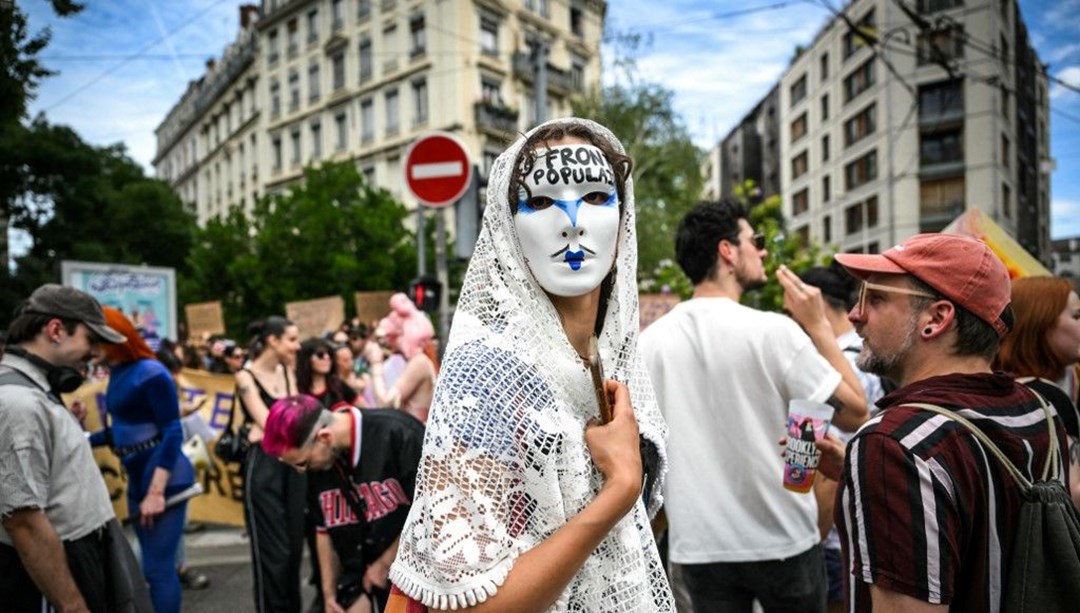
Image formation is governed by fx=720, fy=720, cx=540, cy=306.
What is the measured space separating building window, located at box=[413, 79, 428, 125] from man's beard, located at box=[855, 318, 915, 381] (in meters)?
32.7

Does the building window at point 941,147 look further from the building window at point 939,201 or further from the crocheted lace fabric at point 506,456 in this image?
the crocheted lace fabric at point 506,456

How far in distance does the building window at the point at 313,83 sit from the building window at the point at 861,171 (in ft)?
98.9

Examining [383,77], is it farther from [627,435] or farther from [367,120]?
[627,435]

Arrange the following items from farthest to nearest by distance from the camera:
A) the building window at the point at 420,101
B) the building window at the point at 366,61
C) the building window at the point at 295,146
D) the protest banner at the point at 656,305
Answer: the building window at the point at 295,146
the building window at the point at 366,61
the building window at the point at 420,101
the protest banner at the point at 656,305

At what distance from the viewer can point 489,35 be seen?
1261 inches

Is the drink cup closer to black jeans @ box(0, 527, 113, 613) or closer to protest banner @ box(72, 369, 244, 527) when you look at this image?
black jeans @ box(0, 527, 113, 613)

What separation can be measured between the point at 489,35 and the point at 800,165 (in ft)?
91.2

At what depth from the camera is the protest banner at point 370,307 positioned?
36.8 feet

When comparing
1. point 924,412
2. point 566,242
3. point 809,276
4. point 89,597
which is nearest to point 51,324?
point 89,597

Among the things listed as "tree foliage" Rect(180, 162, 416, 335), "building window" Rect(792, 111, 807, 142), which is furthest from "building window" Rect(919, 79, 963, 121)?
"tree foliage" Rect(180, 162, 416, 335)

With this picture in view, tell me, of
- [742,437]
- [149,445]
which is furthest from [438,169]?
[742,437]

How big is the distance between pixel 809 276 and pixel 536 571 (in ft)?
11.3

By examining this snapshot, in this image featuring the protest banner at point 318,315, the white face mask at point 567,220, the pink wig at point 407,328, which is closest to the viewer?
the white face mask at point 567,220

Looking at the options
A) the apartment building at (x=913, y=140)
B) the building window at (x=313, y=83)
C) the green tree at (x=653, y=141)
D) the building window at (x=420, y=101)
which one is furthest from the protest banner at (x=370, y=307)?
the building window at (x=313, y=83)
